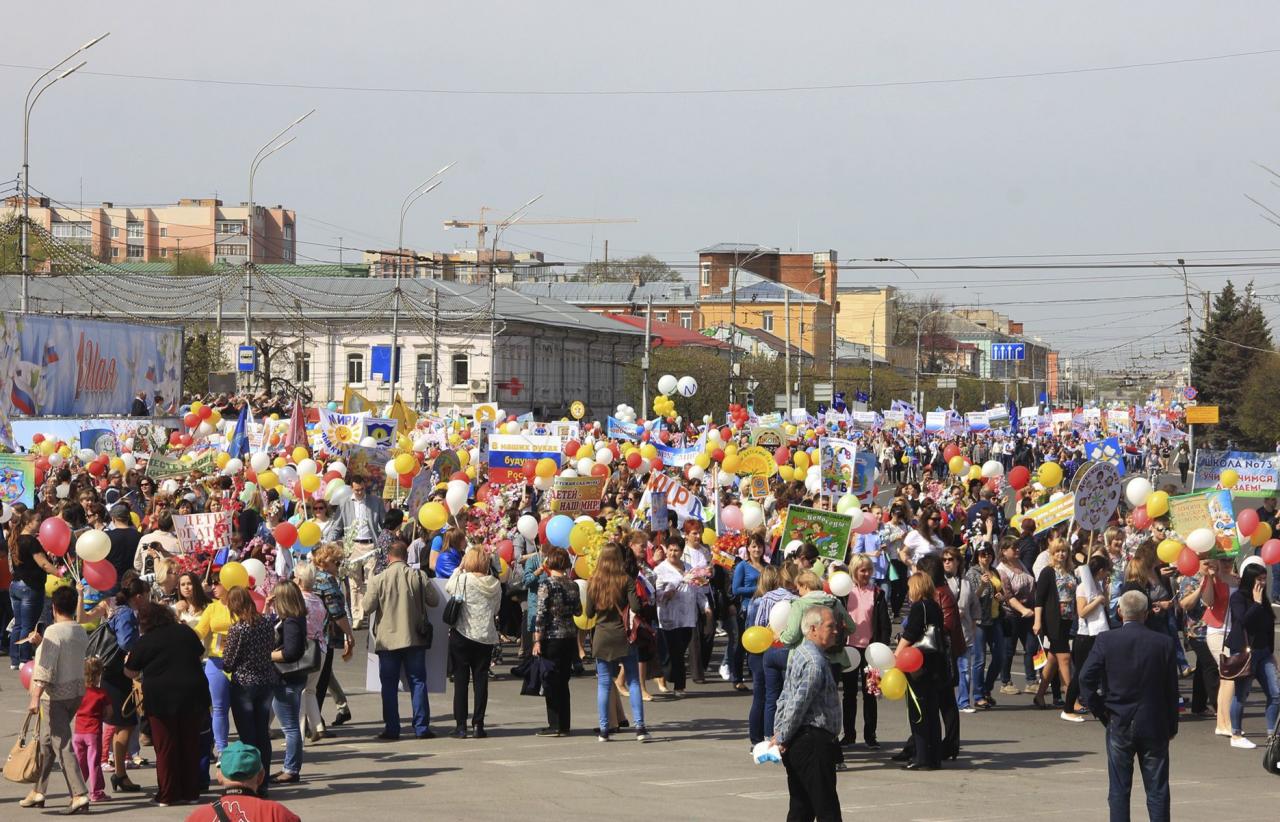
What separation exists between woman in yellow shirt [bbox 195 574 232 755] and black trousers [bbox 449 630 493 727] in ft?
7.30

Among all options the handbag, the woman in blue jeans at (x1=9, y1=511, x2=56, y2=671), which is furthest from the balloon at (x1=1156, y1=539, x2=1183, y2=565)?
the woman in blue jeans at (x1=9, y1=511, x2=56, y2=671)

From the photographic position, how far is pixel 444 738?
12.4 meters

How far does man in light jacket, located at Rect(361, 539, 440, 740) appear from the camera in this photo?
477 inches

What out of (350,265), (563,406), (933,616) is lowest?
(933,616)

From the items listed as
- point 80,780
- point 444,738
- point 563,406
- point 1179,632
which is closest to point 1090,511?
point 1179,632

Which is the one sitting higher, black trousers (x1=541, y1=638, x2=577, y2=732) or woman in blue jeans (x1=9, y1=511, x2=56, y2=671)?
woman in blue jeans (x1=9, y1=511, x2=56, y2=671)

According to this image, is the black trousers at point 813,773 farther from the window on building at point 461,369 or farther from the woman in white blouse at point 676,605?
the window on building at point 461,369

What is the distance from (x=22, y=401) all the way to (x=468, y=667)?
1197 inches

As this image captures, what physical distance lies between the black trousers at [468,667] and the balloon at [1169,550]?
18.0ft

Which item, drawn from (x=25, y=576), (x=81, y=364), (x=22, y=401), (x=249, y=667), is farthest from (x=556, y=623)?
(x=81, y=364)

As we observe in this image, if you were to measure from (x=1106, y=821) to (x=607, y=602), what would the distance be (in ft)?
12.6

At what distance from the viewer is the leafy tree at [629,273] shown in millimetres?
124062

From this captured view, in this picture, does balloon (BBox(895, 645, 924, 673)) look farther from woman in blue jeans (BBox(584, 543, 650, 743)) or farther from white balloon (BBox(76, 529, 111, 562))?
white balloon (BBox(76, 529, 111, 562))

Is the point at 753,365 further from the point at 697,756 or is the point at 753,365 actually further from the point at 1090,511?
the point at 697,756
